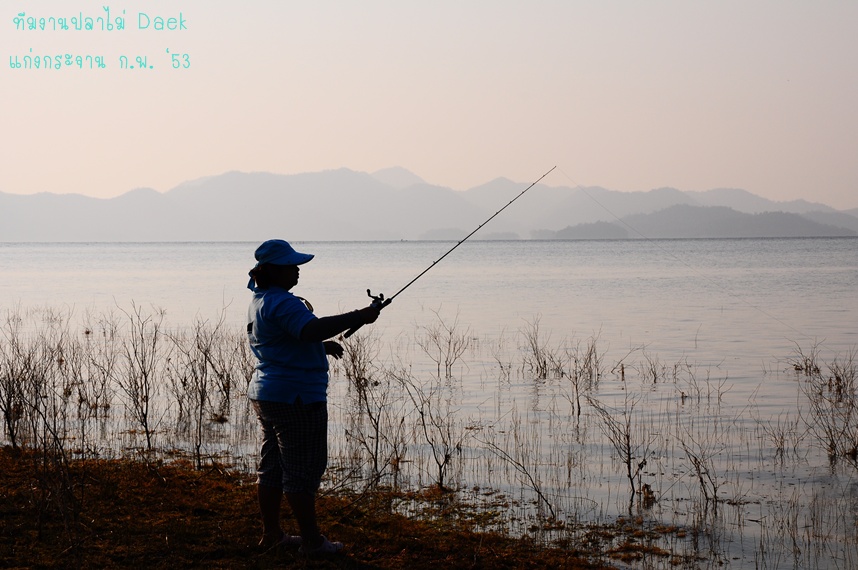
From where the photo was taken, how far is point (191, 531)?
217 inches

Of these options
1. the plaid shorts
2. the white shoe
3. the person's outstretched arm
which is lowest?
the white shoe

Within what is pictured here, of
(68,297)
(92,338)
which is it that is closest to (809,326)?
(92,338)

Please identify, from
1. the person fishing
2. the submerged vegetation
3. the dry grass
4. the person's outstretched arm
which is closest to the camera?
the person's outstretched arm

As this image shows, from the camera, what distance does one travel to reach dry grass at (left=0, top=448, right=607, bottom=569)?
5.03 m

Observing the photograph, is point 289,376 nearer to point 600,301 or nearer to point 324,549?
point 324,549

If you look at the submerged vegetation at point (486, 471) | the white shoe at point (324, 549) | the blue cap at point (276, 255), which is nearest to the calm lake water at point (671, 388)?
the submerged vegetation at point (486, 471)

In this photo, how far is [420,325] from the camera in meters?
19.6

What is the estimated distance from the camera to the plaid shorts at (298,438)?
480 cm

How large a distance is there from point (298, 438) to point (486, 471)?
3.21 meters

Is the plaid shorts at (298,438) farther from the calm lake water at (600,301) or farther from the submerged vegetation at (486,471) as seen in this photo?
the calm lake water at (600,301)

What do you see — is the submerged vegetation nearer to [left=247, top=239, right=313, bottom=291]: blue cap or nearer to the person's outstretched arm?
the person's outstretched arm

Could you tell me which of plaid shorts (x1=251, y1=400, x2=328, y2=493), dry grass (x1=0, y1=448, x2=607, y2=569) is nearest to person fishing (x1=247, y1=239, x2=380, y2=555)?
plaid shorts (x1=251, y1=400, x2=328, y2=493)

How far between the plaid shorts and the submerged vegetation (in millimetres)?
525

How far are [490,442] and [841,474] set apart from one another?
314 centimetres
